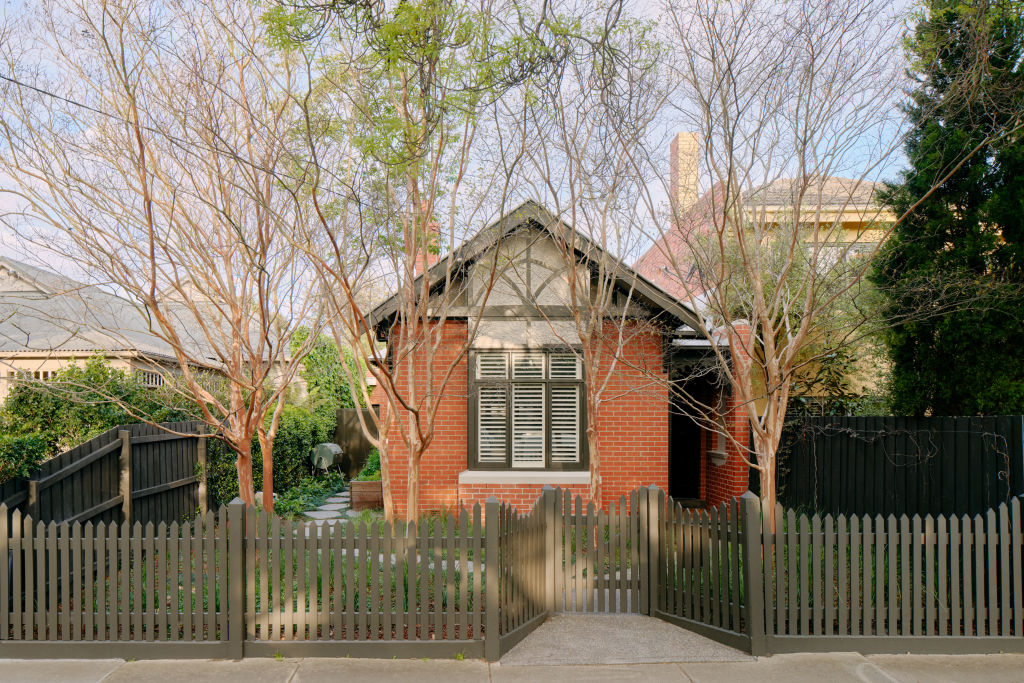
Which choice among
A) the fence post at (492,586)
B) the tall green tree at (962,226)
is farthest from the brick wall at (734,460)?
the fence post at (492,586)

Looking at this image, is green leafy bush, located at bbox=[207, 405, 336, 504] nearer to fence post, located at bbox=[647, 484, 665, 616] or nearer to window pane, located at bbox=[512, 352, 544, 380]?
window pane, located at bbox=[512, 352, 544, 380]

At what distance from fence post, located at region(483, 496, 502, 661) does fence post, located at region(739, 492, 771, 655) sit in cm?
209

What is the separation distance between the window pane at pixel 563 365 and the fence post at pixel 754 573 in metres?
5.69

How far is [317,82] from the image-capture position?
844cm

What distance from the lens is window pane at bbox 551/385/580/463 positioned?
11.7 m

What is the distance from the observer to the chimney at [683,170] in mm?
9634

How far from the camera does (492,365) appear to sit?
11.9 m

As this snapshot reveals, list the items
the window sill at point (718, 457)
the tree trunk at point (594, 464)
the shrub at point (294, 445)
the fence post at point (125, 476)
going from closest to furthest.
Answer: the fence post at point (125, 476), the tree trunk at point (594, 464), the window sill at point (718, 457), the shrub at point (294, 445)

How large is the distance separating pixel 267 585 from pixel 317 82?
5483 millimetres

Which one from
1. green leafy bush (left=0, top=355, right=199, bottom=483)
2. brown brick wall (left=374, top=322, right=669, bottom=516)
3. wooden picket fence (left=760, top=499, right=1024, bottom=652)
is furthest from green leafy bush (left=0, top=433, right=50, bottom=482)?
wooden picket fence (left=760, top=499, right=1024, bottom=652)

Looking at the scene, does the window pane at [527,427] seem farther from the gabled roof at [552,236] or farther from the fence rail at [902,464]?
the fence rail at [902,464]

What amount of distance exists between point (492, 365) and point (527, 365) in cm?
56

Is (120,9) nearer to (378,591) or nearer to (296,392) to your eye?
(378,591)

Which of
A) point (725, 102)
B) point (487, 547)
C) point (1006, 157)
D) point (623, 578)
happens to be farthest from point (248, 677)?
point (1006, 157)
